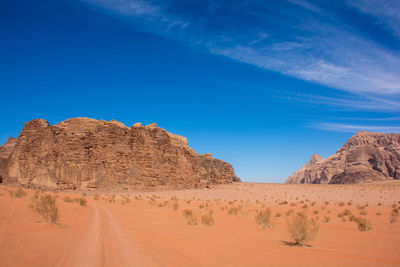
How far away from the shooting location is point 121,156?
137 ft

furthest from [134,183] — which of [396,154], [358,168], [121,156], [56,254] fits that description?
[396,154]

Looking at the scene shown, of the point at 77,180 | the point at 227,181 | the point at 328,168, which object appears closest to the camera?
the point at 77,180

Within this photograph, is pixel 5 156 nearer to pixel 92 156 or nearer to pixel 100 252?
pixel 92 156

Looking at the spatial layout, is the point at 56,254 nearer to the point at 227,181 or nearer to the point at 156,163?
the point at 156,163

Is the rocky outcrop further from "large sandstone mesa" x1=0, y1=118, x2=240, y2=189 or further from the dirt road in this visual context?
the dirt road

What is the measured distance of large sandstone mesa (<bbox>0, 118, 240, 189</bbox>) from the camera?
3941 centimetres

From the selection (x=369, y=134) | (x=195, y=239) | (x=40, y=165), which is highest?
(x=369, y=134)

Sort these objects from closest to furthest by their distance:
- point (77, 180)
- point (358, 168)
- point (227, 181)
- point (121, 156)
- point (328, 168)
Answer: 1. point (77, 180)
2. point (121, 156)
3. point (227, 181)
4. point (358, 168)
5. point (328, 168)

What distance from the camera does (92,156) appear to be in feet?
134

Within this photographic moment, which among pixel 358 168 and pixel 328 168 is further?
pixel 328 168

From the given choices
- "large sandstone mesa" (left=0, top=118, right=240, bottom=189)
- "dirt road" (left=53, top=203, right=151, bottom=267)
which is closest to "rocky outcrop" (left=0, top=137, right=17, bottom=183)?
"large sandstone mesa" (left=0, top=118, right=240, bottom=189)

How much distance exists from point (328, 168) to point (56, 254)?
147 m

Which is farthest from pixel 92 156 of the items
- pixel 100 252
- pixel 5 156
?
pixel 100 252

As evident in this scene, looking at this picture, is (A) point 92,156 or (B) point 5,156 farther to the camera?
(B) point 5,156
